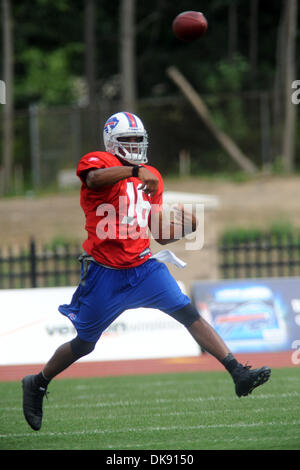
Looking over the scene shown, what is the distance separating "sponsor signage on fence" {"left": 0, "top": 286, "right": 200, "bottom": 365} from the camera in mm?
10617

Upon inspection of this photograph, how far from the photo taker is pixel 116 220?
18.1 feet

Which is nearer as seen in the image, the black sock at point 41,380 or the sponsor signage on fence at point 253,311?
the black sock at point 41,380

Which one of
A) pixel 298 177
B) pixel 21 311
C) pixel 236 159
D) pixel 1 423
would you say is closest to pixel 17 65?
pixel 236 159

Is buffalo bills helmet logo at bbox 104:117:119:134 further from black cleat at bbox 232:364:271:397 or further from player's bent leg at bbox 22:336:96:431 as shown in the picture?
black cleat at bbox 232:364:271:397

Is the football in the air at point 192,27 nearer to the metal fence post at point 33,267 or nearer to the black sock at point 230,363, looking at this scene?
the black sock at point 230,363

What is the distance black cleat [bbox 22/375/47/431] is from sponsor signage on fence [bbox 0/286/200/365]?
4.87 metres

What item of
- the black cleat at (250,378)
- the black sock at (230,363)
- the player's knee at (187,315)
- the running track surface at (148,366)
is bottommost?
the running track surface at (148,366)

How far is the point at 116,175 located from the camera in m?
5.23

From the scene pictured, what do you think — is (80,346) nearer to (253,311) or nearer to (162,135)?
(253,311)

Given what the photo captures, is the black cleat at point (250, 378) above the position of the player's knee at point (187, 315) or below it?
below

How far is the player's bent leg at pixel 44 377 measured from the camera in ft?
18.4

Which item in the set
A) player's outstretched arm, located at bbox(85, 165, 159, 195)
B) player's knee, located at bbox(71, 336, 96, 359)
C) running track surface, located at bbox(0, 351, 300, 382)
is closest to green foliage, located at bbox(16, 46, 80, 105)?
running track surface, located at bbox(0, 351, 300, 382)

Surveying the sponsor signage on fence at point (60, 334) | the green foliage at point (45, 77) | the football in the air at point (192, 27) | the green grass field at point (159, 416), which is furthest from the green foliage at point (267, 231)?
the green foliage at point (45, 77)

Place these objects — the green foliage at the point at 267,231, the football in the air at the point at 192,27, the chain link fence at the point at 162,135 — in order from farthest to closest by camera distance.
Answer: the chain link fence at the point at 162,135, the green foliage at the point at 267,231, the football in the air at the point at 192,27
